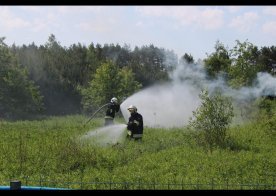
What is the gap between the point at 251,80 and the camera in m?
23.7

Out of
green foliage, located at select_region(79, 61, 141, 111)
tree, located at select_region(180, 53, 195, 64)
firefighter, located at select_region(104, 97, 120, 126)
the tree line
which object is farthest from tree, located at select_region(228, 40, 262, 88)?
tree, located at select_region(180, 53, 195, 64)

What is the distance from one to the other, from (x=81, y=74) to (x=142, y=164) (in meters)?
45.9

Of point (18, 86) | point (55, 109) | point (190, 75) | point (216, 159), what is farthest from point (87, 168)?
point (55, 109)

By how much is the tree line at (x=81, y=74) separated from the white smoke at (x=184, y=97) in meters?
0.61

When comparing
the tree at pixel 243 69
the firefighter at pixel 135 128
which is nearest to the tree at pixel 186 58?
the tree at pixel 243 69

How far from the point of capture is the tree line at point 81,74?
1100 inches

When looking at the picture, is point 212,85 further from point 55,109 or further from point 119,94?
point 55,109

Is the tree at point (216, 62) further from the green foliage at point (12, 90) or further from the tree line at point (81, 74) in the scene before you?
the green foliage at point (12, 90)

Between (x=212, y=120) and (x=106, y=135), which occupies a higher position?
(x=212, y=120)

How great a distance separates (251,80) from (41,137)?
13.0 meters

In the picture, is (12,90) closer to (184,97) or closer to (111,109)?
(184,97)

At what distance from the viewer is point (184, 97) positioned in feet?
99.5

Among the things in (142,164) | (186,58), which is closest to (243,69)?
(142,164)

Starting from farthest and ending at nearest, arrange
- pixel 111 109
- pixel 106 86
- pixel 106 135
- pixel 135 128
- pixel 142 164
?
pixel 106 86, pixel 111 109, pixel 106 135, pixel 135 128, pixel 142 164
